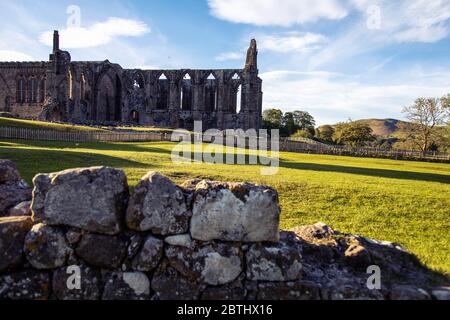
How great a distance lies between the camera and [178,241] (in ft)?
12.7

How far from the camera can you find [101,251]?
150 inches

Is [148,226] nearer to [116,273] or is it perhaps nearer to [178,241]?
[178,241]

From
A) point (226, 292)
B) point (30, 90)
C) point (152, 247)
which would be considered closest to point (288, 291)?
point (226, 292)

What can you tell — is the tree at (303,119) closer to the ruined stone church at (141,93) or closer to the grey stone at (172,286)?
the ruined stone church at (141,93)

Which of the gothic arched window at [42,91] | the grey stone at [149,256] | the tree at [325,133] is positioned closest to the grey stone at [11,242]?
the grey stone at [149,256]

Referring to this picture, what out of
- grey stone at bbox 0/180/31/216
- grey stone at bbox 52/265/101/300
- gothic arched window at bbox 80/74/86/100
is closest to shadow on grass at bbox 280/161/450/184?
grey stone at bbox 0/180/31/216

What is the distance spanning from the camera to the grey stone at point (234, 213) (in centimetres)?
389

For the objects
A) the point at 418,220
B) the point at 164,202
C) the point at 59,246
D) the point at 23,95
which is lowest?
Result: the point at 418,220

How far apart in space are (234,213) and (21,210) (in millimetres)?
2785

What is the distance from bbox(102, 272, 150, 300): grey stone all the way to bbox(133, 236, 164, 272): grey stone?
0.09 m

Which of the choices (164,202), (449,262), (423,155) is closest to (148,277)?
(164,202)

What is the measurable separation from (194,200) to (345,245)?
2.26m

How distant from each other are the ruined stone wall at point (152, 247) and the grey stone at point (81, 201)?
0.03ft
